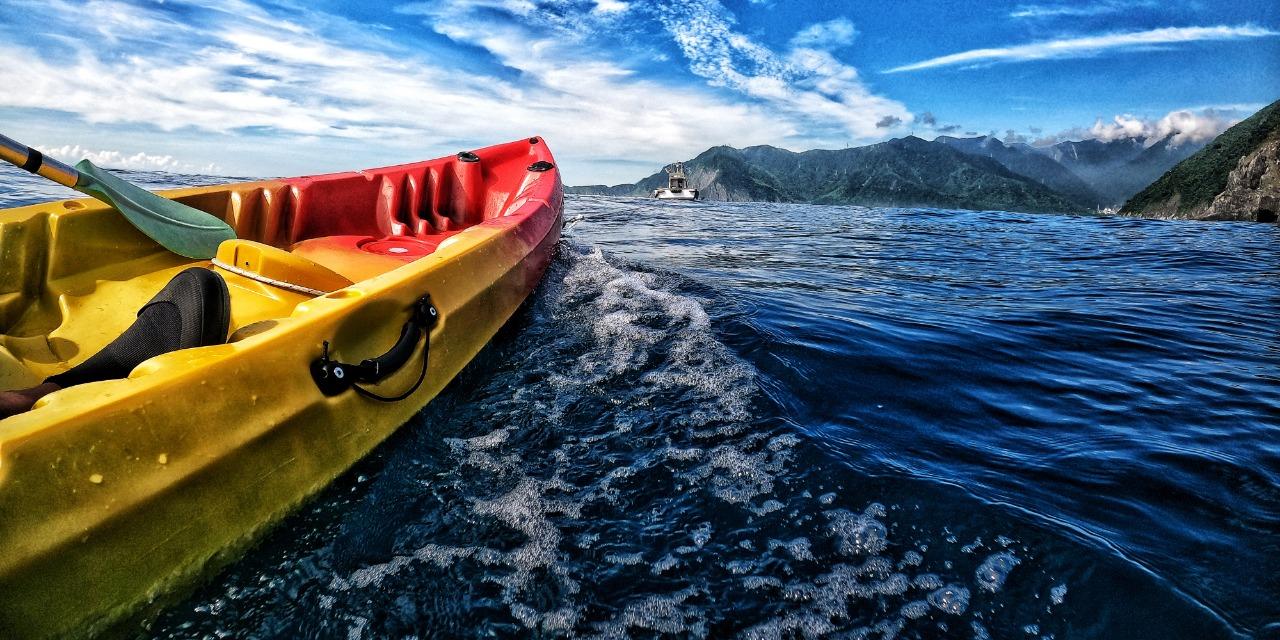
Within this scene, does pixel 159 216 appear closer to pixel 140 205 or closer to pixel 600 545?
pixel 140 205

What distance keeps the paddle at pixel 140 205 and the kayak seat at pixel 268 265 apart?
2.56ft

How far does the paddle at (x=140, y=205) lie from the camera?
3.28 m

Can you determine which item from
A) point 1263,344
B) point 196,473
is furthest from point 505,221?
point 1263,344

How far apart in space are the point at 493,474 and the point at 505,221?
9.08 ft

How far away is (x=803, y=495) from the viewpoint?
2.66 metres

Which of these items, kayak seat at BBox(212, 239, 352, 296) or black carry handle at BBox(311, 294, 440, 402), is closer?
black carry handle at BBox(311, 294, 440, 402)

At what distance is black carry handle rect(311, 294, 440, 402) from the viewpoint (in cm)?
241

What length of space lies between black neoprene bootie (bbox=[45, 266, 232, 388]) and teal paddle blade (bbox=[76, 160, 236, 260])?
1577 mm

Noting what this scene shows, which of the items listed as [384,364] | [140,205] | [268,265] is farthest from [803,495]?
[140,205]

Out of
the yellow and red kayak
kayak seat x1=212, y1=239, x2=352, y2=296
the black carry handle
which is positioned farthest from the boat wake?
kayak seat x1=212, y1=239, x2=352, y2=296

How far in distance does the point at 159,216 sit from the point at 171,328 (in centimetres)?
209

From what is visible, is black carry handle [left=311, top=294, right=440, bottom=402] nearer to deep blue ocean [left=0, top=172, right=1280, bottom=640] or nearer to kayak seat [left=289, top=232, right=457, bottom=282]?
deep blue ocean [left=0, top=172, right=1280, bottom=640]

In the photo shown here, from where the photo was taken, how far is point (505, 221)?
16.5 ft

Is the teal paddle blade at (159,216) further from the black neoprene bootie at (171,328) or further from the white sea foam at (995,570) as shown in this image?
the white sea foam at (995,570)
